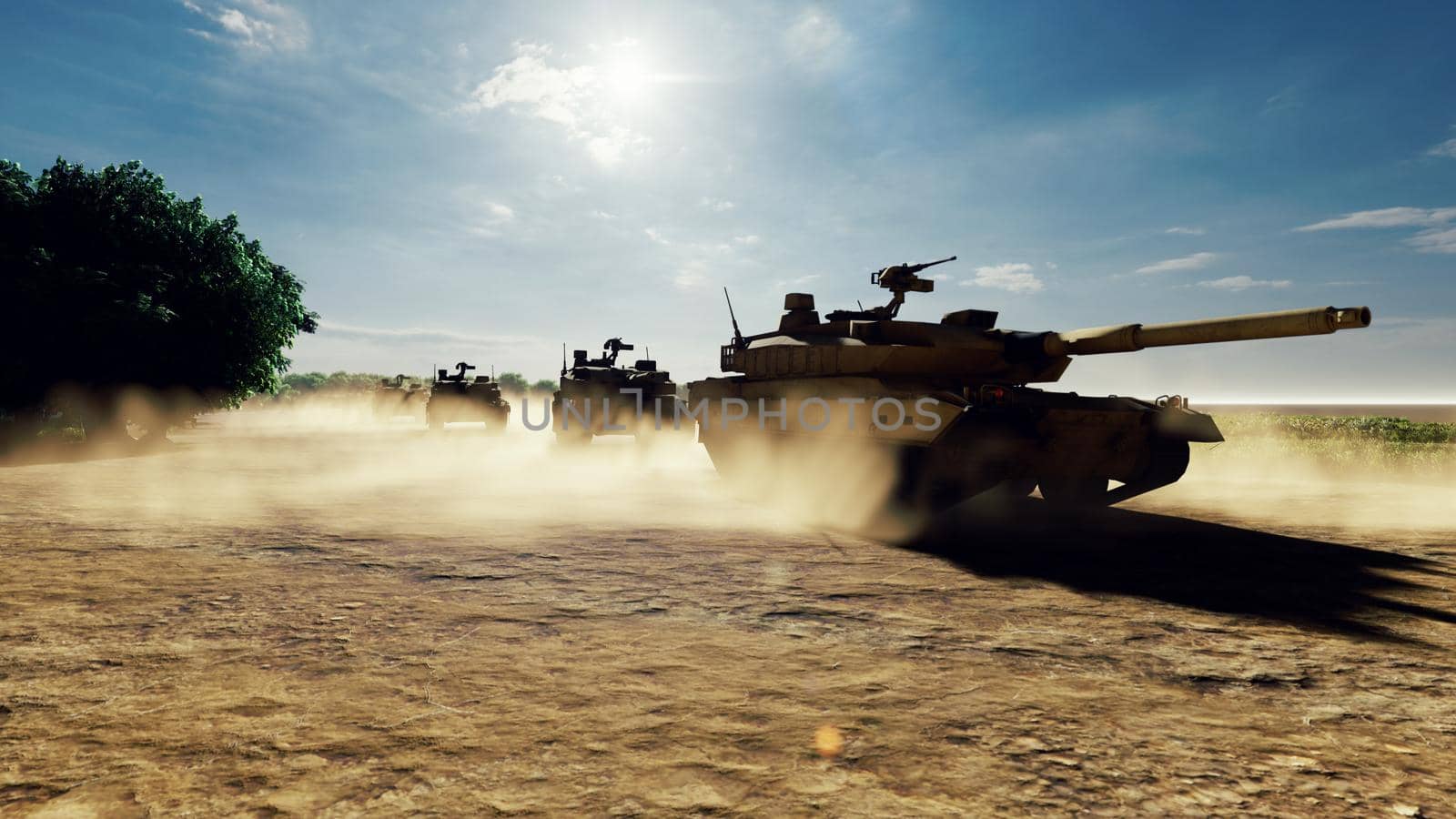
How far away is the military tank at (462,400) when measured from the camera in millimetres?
25891

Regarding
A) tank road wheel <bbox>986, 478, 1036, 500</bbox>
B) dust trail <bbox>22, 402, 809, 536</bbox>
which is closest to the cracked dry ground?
dust trail <bbox>22, 402, 809, 536</bbox>

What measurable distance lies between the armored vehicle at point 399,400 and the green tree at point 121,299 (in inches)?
723

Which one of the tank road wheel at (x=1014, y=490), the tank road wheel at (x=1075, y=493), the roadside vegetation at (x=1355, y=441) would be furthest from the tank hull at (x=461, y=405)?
the roadside vegetation at (x=1355, y=441)

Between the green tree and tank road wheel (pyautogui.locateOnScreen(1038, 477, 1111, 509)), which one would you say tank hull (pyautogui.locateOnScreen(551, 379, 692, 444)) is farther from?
tank road wheel (pyautogui.locateOnScreen(1038, 477, 1111, 509))

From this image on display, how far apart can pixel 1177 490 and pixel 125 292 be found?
19.9 meters

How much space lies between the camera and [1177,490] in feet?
40.5

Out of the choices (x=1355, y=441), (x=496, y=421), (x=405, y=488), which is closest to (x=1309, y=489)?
(x=1355, y=441)

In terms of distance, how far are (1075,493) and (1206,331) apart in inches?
112

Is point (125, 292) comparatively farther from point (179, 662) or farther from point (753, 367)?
point (179, 662)

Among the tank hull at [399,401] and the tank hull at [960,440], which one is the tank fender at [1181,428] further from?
the tank hull at [399,401]

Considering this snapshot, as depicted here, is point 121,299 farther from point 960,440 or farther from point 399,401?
point 399,401

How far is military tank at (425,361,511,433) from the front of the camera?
25.9 meters

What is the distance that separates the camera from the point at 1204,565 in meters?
6.18

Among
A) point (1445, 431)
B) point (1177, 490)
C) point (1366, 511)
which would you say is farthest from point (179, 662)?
point (1445, 431)
